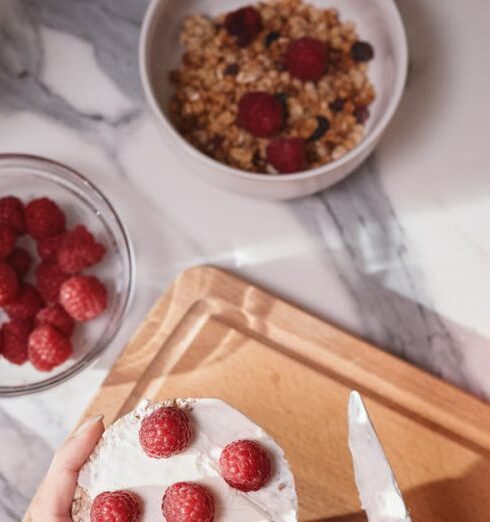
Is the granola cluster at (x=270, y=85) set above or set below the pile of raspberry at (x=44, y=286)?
above

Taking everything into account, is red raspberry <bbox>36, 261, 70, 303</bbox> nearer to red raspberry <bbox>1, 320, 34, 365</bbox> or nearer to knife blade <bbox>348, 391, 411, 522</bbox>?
red raspberry <bbox>1, 320, 34, 365</bbox>

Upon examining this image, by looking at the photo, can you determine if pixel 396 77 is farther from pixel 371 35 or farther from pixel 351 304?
pixel 351 304

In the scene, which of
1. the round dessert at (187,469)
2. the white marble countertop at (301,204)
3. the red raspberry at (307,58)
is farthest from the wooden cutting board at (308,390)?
the red raspberry at (307,58)

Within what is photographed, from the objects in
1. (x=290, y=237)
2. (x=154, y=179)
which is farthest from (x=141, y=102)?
(x=290, y=237)

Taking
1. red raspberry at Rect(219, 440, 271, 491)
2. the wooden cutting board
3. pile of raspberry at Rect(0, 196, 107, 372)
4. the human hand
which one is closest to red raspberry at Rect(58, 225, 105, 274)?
pile of raspberry at Rect(0, 196, 107, 372)

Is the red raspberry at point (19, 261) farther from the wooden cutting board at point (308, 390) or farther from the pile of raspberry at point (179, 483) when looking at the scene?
the pile of raspberry at point (179, 483)

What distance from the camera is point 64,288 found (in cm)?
115

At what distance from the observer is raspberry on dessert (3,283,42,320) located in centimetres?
116

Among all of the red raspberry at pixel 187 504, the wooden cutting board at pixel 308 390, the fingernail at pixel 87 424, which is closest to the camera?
the red raspberry at pixel 187 504

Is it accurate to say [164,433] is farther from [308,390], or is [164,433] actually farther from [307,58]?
[307,58]

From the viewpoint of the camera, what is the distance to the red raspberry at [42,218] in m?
1.17

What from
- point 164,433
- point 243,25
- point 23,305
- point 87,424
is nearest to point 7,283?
point 23,305

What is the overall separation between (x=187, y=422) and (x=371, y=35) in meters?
0.56

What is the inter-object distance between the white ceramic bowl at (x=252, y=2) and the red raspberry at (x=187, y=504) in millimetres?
363
